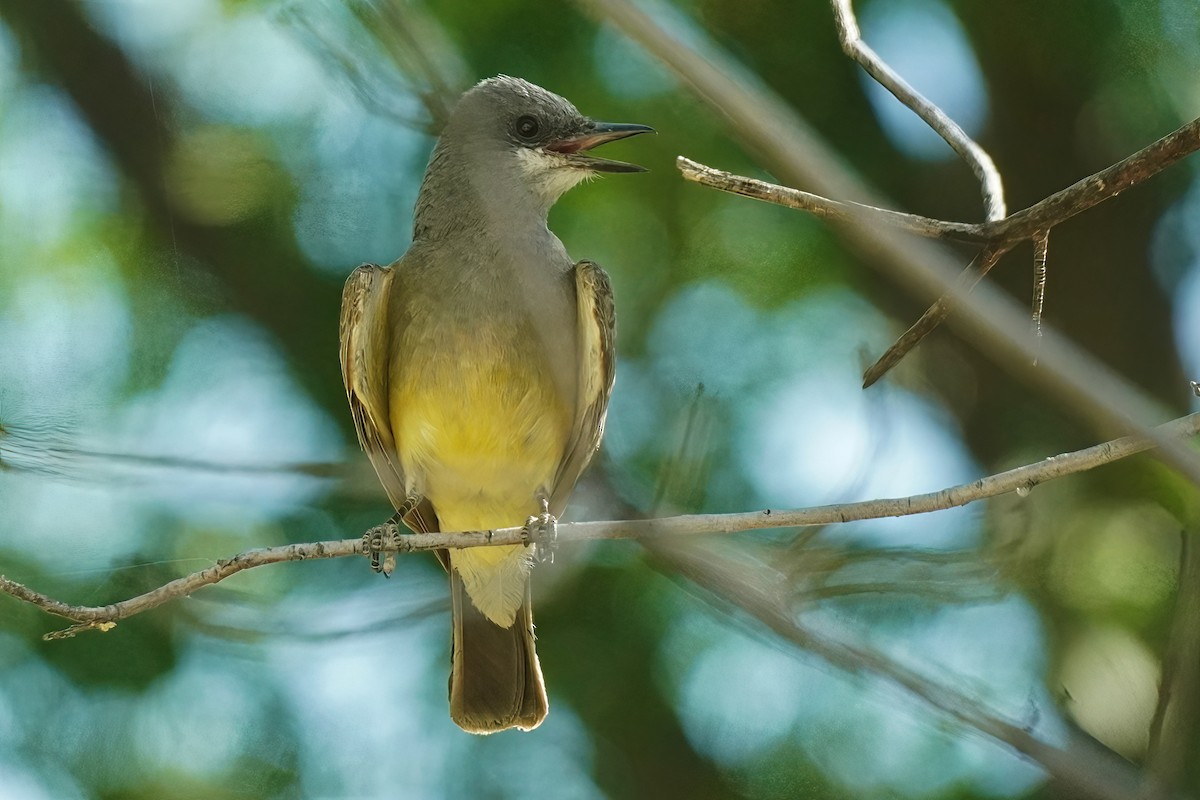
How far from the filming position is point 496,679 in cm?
519

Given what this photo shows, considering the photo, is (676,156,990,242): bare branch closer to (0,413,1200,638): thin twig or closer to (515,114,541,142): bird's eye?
(0,413,1200,638): thin twig

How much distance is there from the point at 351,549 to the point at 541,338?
4.70 feet

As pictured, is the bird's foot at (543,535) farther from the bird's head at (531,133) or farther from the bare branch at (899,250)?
the bare branch at (899,250)

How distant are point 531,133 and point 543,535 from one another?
6.04 feet

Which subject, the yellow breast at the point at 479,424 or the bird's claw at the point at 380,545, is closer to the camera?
the bird's claw at the point at 380,545

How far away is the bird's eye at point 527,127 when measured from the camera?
539cm

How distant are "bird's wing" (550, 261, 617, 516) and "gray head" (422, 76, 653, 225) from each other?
0.42m

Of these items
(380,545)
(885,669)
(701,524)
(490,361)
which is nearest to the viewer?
(885,669)

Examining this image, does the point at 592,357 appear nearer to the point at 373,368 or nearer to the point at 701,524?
the point at 373,368

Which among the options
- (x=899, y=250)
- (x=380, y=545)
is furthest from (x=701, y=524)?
(x=899, y=250)

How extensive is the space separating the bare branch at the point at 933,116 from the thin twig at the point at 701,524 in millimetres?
565

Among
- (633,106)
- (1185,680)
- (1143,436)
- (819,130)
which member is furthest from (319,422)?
(1143,436)

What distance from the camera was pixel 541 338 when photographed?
4.90 meters

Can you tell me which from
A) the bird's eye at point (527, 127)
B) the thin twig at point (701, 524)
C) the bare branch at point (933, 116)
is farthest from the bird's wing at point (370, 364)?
the bare branch at point (933, 116)
